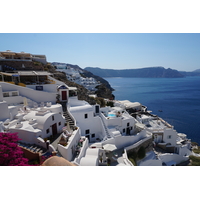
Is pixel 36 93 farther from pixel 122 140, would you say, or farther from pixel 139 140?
pixel 139 140

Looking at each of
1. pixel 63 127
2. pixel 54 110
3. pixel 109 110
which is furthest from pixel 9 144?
pixel 109 110

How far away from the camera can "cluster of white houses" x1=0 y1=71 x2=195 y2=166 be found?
12.5 metres

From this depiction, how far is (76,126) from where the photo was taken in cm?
1591

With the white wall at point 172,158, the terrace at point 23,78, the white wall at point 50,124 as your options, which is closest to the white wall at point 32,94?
the terrace at point 23,78

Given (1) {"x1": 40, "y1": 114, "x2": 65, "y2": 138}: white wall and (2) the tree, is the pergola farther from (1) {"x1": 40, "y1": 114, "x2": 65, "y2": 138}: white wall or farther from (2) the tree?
(2) the tree

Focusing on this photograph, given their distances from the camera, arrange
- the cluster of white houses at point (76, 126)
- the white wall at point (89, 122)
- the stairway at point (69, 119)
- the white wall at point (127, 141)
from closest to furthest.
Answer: the cluster of white houses at point (76, 126)
the stairway at point (69, 119)
the white wall at point (127, 141)
the white wall at point (89, 122)

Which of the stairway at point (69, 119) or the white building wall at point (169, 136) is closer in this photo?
the stairway at point (69, 119)

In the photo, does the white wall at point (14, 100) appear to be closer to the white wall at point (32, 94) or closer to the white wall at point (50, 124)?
the white wall at point (32, 94)

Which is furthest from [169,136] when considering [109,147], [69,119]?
[69,119]

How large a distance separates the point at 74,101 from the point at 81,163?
40.1ft

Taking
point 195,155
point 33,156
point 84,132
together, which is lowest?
point 195,155

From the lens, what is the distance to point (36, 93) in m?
20.3

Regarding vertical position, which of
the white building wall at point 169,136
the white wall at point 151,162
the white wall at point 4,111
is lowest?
the white wall at point 151,162

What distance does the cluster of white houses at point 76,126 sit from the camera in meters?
12.5
